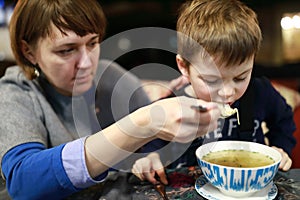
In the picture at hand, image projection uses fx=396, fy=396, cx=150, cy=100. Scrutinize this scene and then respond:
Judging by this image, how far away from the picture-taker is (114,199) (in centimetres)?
83

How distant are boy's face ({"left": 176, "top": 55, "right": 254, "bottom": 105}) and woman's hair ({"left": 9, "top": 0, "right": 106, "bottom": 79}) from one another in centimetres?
31

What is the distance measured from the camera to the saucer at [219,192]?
80cm

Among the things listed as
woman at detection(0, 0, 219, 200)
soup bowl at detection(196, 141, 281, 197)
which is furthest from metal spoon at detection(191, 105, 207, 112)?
soup bowl at detection(196, 141, 281, 197)

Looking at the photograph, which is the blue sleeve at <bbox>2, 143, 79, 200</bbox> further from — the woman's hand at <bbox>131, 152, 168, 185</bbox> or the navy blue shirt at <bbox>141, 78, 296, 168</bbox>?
the navy blue shirt at <bbox>141, 78, 296, 168</bbox>

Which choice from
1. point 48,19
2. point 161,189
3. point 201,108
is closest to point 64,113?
point 48,19

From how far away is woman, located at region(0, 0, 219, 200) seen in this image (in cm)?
80

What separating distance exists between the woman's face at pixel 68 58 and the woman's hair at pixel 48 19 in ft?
0.06

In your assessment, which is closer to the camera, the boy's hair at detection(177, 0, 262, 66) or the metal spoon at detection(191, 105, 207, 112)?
the metal spoon at detection(191, 105, 207, 112)

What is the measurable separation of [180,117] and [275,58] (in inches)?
112

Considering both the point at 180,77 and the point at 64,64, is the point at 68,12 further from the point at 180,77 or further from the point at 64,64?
the point at 180,77

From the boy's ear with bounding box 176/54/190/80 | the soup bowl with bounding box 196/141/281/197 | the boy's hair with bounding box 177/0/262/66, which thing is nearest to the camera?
the soup bowl with bounding box 196/141/281/197

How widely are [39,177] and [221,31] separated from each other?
509 mm

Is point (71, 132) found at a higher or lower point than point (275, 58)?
higher

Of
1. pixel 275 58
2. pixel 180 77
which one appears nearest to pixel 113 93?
pixel 180 77
